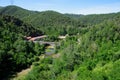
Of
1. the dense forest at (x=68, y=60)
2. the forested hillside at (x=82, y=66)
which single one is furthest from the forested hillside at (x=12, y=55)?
the forested hillside at (x=82, y=66)

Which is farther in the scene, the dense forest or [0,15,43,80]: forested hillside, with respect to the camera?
[0,15,43,80]: forested hillside

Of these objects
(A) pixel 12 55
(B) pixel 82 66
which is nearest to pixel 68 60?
(B) pixel 82 66

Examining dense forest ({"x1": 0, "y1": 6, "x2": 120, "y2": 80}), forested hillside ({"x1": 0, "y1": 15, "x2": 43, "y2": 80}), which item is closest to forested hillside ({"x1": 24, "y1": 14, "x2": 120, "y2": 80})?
dense forest ({"x1": 0, "y1": 6, "x2": 120, "y2": 80})

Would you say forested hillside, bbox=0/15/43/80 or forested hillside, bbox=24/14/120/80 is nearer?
forested hillside, bbox=24/14/120/80

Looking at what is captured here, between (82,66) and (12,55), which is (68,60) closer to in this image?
(82,66)

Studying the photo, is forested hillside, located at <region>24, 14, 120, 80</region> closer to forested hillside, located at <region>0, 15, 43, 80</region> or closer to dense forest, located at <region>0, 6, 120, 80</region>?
dense forest, located at <region>0, 6, 120, 80</region>

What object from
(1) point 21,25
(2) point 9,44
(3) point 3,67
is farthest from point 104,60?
(1) point 21,25

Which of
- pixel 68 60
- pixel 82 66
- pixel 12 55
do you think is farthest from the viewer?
pixel 12 55

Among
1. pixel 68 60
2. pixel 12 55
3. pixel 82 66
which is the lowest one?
pixel 12 55

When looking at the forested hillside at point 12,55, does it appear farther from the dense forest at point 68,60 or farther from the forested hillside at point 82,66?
the forested hillside at point 82,66

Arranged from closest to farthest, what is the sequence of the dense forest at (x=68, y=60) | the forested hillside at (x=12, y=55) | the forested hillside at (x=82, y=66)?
the forested hillside at (x=82, y=66)
the dense forest at (x=68, y=60)
the forested hillside at (x=12, y=55)

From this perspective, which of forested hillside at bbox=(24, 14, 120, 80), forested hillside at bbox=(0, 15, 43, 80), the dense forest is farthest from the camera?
forested hillside at bbox=(0, 15, 43, 80)

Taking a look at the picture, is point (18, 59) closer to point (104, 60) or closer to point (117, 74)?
point (104, 60)

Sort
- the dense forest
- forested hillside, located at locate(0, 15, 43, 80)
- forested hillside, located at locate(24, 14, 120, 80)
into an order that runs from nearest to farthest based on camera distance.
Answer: forested hillside, located at locate(24, 14, 120, 80) < the dense forest < forested hillside, located at locate(0, 15, 43, 80)
